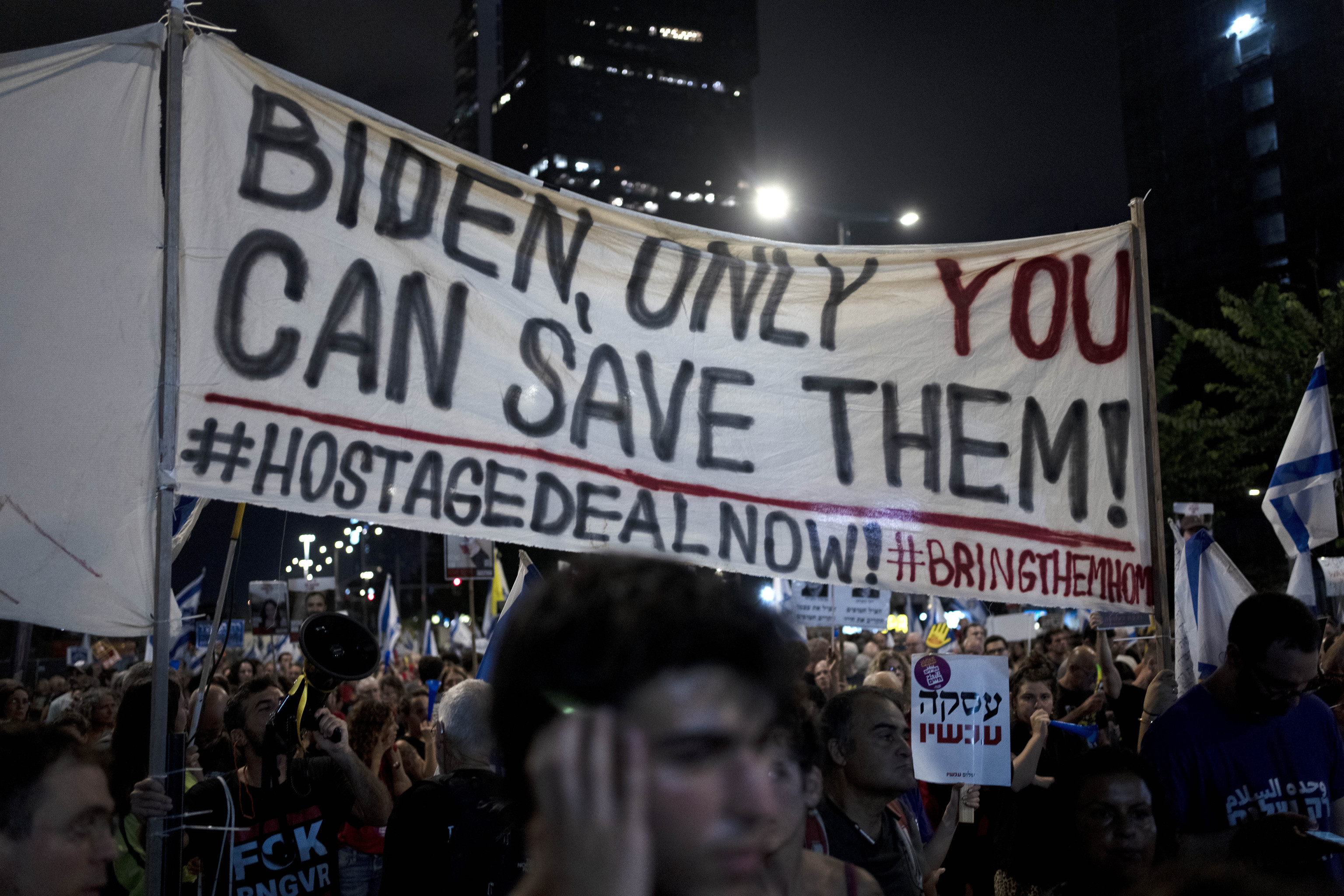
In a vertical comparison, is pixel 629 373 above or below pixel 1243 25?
below

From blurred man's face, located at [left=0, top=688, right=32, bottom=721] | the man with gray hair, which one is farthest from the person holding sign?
blurred man's face, located at [left=0, top=688, right=32, bottom=721]

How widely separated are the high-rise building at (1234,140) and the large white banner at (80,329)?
50684mm

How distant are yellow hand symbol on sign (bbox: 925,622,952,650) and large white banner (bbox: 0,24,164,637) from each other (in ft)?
46.8

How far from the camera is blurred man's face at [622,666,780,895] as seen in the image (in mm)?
1124

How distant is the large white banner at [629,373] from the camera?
386 cm

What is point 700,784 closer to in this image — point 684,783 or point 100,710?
point 684,783

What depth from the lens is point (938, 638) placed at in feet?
54.4

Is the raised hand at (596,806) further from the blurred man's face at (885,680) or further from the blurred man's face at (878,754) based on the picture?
the blurred man's face at (885,680)

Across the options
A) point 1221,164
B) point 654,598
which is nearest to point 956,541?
point 654,598

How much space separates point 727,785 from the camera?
115cm

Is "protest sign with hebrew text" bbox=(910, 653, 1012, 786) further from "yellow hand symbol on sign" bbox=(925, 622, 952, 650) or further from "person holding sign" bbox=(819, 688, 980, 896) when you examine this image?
"yellow hand symbol on sign" bbox=(925, 622, 952, 650)

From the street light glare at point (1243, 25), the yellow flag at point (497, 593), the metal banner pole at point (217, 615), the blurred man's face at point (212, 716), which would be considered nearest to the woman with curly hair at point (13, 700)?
the blurred man's face at point (212, 716)

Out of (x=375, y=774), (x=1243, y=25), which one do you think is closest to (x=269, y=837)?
(x=375, y=774)

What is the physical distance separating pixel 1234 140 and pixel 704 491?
5805 cm
